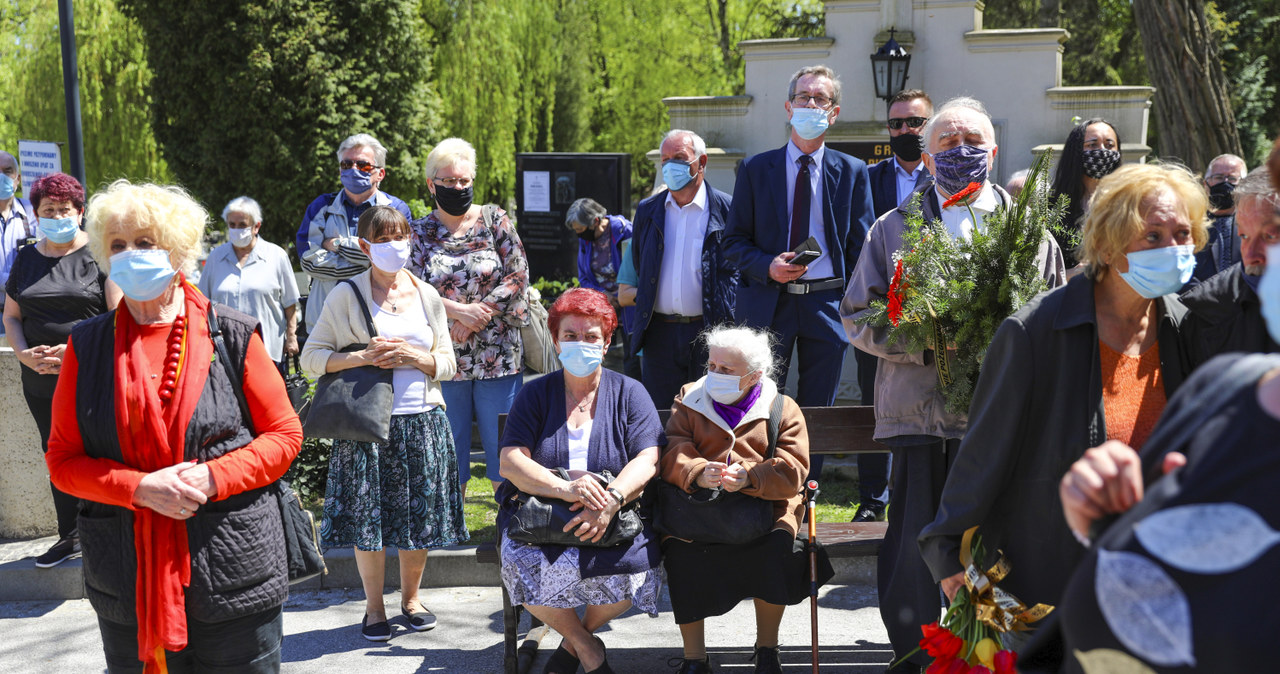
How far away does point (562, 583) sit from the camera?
4258mm

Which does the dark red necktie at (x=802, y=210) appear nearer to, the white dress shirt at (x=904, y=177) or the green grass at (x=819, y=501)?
the white dress shirt at (x=904, y=177)

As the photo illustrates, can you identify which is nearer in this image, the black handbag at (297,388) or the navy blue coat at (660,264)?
the navy blue coat at (660,264)

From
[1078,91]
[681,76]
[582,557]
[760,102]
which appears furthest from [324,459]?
[681,76]

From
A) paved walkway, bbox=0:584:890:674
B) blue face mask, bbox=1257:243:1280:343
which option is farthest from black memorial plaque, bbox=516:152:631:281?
blue face mask, bbox=1257:243:1280:343

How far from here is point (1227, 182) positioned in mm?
7039

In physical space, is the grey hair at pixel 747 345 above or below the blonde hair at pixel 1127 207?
below

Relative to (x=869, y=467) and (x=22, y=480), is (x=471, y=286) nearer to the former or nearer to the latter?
(x=869, y=467)

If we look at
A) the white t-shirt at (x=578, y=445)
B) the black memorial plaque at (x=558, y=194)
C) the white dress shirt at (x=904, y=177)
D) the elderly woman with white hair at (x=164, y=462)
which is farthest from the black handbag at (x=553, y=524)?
the black memorial plaque at (x=558, y=194)

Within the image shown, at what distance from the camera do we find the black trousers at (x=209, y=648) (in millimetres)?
3150

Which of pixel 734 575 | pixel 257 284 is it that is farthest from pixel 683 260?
pixel 257 284

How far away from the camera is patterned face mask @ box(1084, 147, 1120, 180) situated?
5020 mm

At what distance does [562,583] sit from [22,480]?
383cm

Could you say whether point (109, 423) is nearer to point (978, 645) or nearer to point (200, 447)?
point (200, 447)

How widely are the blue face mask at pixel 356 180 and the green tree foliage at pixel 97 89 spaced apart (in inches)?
610
